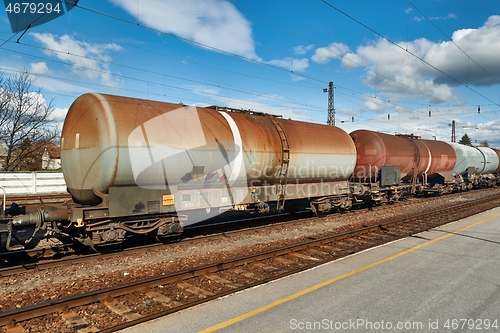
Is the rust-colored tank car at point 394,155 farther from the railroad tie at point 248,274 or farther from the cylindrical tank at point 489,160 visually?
the railroad tie at point 248,274

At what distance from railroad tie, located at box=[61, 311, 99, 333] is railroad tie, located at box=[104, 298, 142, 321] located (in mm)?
452

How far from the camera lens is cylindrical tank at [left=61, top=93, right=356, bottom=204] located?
7.74 metres

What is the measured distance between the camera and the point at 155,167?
8172 mm

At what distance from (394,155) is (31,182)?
2102 centimetres

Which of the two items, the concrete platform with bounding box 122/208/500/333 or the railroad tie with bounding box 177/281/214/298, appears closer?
the concrete platform with bounding box 122/208/500/333

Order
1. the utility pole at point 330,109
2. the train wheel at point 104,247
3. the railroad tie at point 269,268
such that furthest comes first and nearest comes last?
the utility pole at point 330,109
the train wheel at point 104,247
the railroad tie at point 269,268

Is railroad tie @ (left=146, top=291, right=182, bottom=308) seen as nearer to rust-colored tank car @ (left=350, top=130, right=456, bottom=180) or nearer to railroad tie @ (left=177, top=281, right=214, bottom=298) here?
railroad tie @ (left=177, top=281, right=214, bottom=298)

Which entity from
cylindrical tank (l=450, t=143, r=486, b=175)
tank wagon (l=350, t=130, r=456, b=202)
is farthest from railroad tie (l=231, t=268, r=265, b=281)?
cylindrical tank (l=450, t=143, r=486, b=175)

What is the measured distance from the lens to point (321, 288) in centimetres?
603

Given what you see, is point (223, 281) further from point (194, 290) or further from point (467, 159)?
point (467, 159)

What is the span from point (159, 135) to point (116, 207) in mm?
1970

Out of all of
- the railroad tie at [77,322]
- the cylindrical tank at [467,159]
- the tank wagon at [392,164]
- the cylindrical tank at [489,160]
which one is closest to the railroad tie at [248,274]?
the railroad tie at [77,322]

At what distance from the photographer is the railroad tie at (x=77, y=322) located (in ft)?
15.3

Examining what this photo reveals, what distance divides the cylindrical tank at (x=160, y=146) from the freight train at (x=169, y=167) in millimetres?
25
